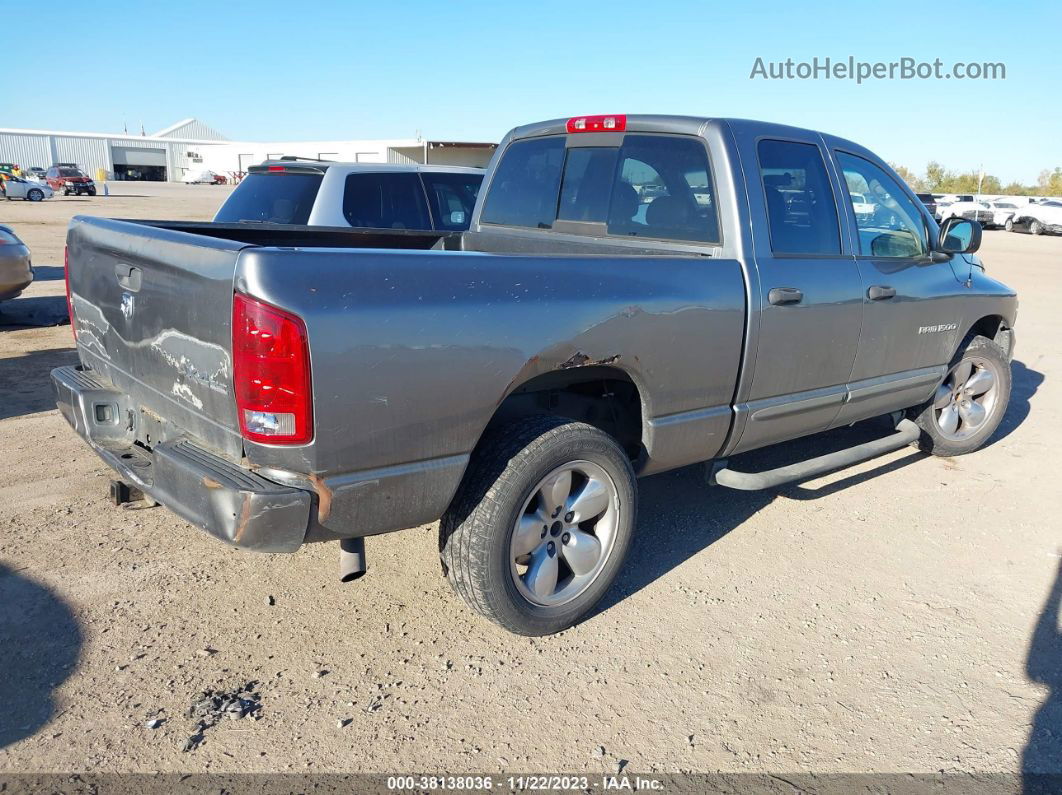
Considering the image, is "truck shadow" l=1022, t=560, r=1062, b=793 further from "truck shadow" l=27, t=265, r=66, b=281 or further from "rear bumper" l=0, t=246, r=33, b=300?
"truck shadow" l=27, t=265, r=66, b=281

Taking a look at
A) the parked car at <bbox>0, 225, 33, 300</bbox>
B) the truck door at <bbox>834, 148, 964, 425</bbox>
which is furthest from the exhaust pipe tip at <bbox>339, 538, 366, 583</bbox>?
the parked car at <bbox>0, 225, 33, 300</bbox>

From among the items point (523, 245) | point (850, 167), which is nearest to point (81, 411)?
point (523, 245)

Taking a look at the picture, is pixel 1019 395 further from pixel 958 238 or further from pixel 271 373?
pixel 271 373

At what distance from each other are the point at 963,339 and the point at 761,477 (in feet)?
8.01

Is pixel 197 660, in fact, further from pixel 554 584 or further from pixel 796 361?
pixel 796 361

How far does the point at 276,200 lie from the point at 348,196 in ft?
2.34

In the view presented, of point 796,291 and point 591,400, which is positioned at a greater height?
point 796,291

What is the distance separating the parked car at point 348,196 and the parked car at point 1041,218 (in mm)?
36461

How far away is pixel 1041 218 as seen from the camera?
35.3 meters

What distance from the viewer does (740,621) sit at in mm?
3410

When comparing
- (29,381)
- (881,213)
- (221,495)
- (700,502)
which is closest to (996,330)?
(881,213)

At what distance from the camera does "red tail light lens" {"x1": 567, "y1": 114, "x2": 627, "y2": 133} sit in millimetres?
4105

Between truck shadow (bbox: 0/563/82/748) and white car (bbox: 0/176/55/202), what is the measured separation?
41321mm

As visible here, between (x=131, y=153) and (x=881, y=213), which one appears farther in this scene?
(x=131, y=153)
